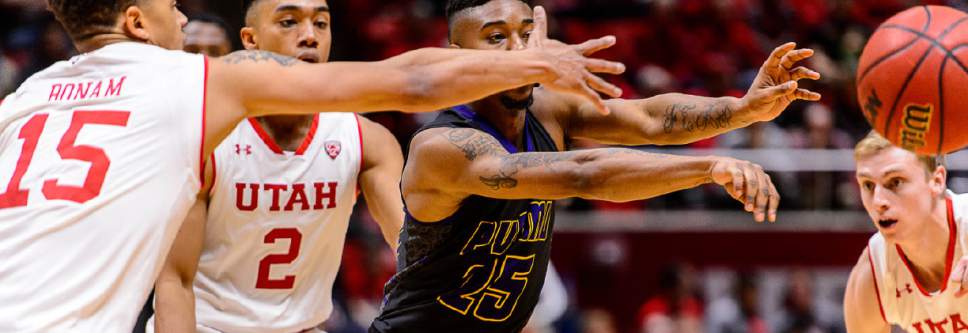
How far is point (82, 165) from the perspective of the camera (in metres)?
3.34

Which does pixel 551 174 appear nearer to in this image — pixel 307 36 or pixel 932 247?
pixel 307 36

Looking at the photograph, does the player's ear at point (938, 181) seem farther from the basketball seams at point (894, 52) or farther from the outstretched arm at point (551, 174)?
the outstretched arm at point (551, 174)

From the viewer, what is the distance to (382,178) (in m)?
5.19

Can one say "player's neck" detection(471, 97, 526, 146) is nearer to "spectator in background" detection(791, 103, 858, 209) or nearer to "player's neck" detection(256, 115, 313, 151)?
"player's neck" detection(256, 115, 313, 151)

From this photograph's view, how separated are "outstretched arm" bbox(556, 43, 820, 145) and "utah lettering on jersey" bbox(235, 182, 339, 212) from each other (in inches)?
43.6

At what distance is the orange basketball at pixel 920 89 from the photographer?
4336 mm

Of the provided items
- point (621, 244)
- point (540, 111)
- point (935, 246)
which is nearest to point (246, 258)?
point (540, 111)

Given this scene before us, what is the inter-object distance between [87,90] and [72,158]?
0.76 ft

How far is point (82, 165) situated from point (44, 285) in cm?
36

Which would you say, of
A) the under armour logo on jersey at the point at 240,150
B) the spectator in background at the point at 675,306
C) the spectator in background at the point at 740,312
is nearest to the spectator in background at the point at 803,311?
the spectator in background at the point at 740,312

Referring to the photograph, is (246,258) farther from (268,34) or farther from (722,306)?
(722,306)

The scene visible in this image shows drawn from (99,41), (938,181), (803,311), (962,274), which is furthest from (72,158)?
(803,311)

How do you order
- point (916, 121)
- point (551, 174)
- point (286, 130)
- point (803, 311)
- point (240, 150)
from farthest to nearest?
point (803, 311) → point (286, 130) → point (240, 150) → point (916, 121) → point (551, 174)

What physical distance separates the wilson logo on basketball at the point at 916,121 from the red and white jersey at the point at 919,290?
3.67 ft
